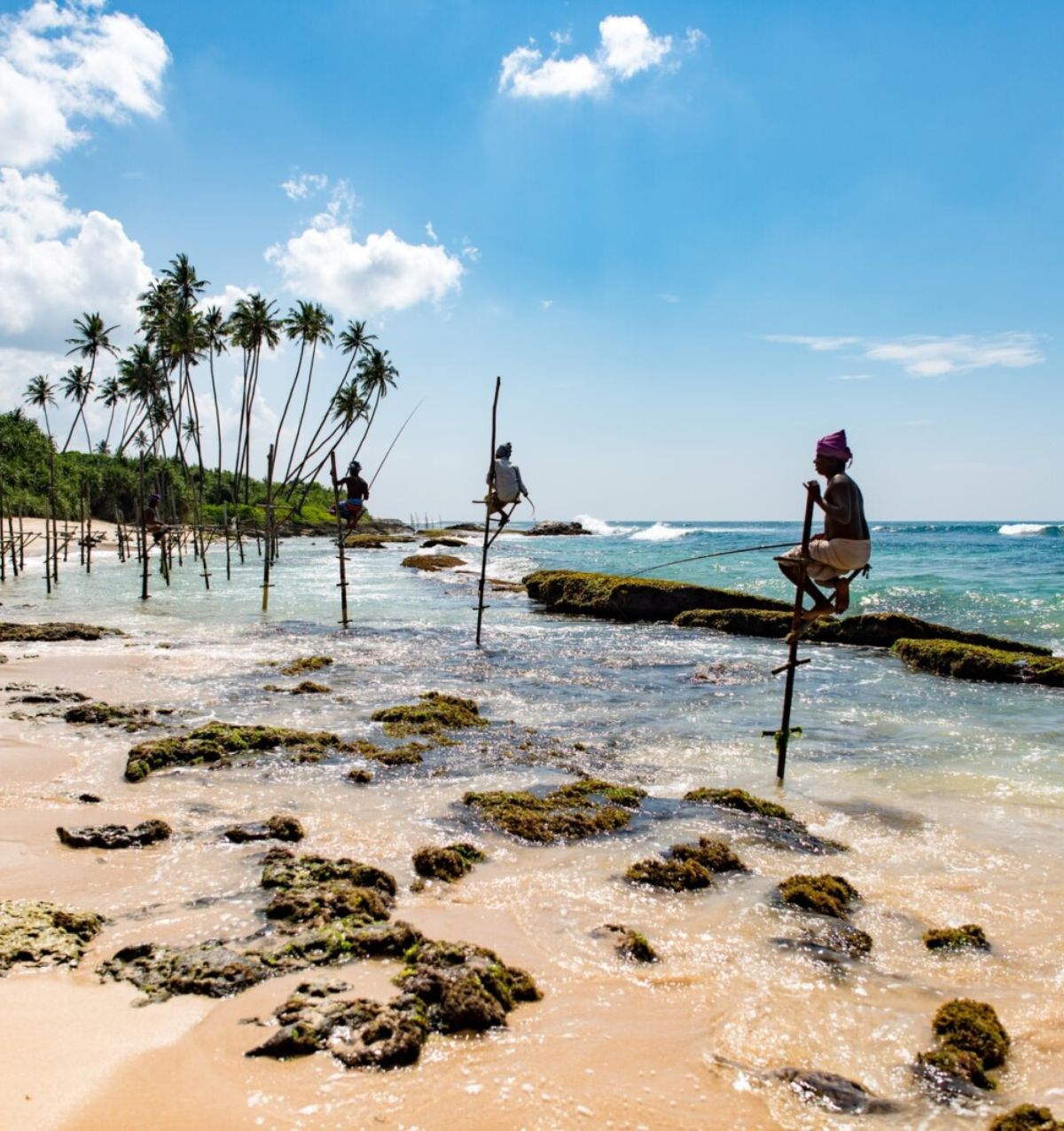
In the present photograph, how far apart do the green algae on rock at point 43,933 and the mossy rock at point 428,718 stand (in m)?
4.95

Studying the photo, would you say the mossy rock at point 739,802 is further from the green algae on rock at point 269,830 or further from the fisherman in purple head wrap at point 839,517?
the green algae on rock at point 269,830

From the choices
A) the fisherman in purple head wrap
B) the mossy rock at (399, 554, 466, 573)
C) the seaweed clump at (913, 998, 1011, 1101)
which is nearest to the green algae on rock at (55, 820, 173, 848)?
the seaweed clump at (913, 998, 1011, 1101)

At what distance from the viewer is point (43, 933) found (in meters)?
3.99

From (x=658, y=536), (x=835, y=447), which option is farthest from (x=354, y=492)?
(x=658, y=536)

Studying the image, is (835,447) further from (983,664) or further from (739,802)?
(983,664)

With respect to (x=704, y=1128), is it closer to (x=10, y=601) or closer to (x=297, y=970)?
(x=297, y=970)

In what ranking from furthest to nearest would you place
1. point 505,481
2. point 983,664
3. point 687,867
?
point 505,481, point 983,664, point 687,867

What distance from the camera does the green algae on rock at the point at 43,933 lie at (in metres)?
3.81

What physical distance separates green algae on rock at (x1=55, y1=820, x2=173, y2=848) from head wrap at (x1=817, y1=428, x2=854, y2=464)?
635 centimetres

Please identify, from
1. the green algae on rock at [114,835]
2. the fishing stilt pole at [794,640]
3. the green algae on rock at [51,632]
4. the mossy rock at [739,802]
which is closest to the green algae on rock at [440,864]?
the green algae on rock at [114,835]

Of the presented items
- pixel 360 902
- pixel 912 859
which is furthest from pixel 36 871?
pixel 912 859

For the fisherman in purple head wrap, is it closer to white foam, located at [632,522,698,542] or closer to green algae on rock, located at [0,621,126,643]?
green algae on rock, located at [0,621,126,643]

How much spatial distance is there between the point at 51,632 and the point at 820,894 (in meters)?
15.4

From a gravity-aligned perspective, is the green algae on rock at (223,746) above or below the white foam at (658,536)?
below
